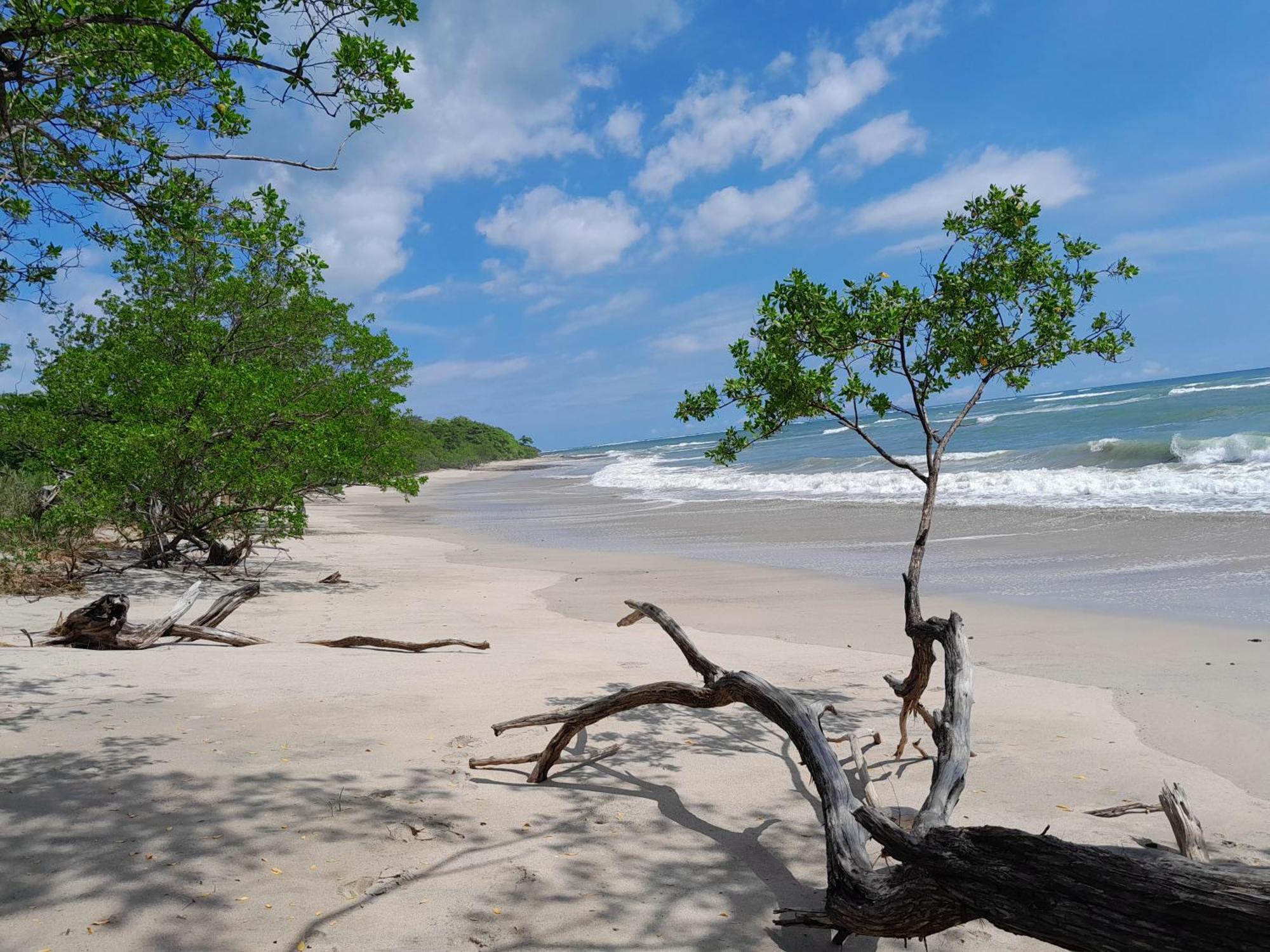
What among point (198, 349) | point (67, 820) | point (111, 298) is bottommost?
point (67, 820)

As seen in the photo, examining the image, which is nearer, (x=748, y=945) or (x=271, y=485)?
(x=748, y=945)

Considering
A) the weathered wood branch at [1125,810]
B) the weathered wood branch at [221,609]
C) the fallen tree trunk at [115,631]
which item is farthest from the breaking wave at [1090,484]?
the fallen tree trunk at [115,631]

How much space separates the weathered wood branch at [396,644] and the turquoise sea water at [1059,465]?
382 centimetres

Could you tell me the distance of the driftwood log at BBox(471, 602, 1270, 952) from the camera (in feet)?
5.62

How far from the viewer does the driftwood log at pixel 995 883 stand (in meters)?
1.71

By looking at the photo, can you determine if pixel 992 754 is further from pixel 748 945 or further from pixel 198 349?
pixel 198 349

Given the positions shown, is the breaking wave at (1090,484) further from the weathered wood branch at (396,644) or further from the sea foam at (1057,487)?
the weathered wood branch at (396,644)

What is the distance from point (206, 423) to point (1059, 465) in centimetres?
2379

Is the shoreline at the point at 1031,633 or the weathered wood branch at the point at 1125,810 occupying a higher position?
the weathered wood branch at the point at 1125,810

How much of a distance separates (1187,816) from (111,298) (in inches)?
747

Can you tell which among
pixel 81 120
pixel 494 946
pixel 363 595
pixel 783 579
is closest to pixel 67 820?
pixel 494 946

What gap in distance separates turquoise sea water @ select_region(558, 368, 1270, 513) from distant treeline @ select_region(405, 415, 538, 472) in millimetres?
24866

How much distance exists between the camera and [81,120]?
520cm

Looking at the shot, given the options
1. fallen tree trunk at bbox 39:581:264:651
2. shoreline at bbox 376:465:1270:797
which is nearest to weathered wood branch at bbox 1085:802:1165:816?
shoreline at bbox 376:465:1270:797
